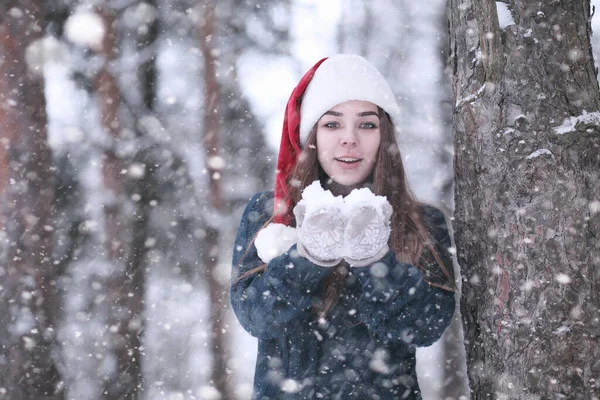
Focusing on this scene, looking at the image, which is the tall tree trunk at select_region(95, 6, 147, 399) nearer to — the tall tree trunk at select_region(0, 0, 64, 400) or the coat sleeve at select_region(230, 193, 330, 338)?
the tall tree trunk at select_region(0, 0, 64, 400)

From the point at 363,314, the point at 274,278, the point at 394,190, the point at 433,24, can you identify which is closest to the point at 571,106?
the point at 394,190

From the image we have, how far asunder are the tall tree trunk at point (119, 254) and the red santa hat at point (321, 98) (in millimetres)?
4051

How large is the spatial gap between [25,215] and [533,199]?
4.88 metres

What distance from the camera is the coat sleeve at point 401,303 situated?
199 centimetres

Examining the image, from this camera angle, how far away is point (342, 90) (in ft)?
7.64

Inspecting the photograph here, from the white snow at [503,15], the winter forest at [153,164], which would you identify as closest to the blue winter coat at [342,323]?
the white snow at [503,15]

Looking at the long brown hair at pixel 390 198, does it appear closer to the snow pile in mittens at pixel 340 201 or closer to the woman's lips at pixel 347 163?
the woman's lips at pixel 347 163

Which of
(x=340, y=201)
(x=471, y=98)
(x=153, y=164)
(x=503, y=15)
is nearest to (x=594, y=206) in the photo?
(x=471, y=98)

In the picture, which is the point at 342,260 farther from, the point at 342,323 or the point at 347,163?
the point at 347,163

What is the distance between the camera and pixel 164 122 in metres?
6.37

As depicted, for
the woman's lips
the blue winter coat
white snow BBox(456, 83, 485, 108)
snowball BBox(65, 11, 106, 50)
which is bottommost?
the blue winter coat

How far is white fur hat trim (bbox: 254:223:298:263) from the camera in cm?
218

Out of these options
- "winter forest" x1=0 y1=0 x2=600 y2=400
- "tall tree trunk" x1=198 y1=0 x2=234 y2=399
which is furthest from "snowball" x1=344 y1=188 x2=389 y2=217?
"tall tree trunk" x1=198 y1=0 x2=234 y2=399

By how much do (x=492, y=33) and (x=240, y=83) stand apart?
5021mm
